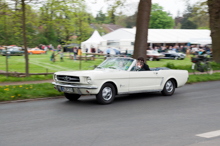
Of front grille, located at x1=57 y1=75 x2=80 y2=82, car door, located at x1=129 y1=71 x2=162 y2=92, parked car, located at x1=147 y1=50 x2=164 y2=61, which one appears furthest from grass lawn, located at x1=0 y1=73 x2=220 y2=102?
parked car, located at x1=147 y1=50 x2=164 y2=61

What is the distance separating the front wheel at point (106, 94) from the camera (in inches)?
333

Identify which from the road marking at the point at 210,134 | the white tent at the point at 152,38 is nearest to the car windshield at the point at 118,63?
the road marking at the point at 210,134

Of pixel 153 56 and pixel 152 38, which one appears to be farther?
pixel 152 38

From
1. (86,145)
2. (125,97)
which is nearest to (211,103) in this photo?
(125,97)

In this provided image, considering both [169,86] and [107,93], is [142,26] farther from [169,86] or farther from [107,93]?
[107,93]

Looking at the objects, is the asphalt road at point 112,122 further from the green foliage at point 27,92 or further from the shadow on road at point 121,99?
the green foliage at point 27,92

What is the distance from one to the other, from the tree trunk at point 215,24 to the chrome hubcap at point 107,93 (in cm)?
1485

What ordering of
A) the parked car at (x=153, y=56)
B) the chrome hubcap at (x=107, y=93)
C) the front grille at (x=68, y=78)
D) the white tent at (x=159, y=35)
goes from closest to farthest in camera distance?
the front grille at (x=68, y=78) → the chrome hubcap at (x=107, y=93) → the parked car at (x=153, y=56) → the white tent at (x=159, y=35)

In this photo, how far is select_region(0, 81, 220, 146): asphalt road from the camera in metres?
5.13

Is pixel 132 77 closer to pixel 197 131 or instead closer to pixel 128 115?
pixel 128 115

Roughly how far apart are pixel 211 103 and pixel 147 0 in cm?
743

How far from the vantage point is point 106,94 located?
8.62 metres

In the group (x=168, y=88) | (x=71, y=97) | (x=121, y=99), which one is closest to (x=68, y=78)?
(x=71, y=97)

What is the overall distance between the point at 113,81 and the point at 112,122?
2.28m
